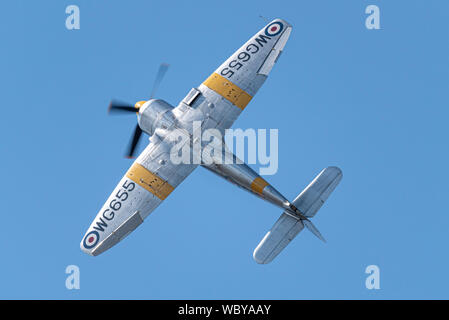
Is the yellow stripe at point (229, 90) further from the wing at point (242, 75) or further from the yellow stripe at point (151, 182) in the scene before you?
the yellow stripe at point (151, 182)

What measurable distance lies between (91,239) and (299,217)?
305 inches

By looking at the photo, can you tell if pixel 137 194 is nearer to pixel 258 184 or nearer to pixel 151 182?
pixel 151 182

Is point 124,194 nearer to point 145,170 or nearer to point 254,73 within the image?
point 145,170

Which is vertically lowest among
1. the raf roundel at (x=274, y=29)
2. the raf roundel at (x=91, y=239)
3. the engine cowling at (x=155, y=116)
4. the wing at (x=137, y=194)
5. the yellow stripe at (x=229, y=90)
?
the raf roundel at (x=91, y=239)

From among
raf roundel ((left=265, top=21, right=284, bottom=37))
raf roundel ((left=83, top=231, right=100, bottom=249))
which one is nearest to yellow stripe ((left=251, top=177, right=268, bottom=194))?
raf roundel ((left=83, top=231, right=100, bottom=249))

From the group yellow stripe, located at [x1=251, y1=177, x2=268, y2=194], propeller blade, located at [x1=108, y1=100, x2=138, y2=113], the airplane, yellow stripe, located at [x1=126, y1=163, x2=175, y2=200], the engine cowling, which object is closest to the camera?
the airplane

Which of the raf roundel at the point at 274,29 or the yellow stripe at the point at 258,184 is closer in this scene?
the yellow stripe at the point at 258,184

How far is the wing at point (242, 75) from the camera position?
2464 centimetres

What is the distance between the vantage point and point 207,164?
2370cm

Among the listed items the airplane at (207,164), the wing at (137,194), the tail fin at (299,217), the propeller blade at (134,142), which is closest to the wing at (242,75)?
the airplane at (207,164)

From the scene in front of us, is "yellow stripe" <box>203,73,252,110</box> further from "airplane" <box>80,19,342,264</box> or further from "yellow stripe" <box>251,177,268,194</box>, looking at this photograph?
"yellow stripe" <box>251,177,268,194</box>

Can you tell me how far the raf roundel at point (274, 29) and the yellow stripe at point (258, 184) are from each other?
6628mm

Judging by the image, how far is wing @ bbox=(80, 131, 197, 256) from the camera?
22984 millimetres

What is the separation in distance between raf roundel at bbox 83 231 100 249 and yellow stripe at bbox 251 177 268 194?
613 centimetres
